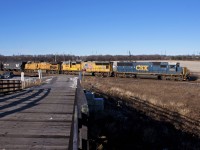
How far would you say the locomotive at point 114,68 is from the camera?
58406mm

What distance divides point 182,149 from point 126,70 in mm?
51245

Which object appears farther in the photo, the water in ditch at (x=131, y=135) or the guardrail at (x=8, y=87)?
the guardrail at (x=8, y=87)

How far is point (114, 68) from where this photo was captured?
66750mm

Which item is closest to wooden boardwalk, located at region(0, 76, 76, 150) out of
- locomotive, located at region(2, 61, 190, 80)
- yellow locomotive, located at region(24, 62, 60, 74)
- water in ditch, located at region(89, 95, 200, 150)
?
water in ditch, located at region(89, 95, 200, 150)

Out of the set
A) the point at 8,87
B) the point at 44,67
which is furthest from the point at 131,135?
the point at 44,67

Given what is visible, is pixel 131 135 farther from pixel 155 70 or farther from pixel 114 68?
pixel 114 68

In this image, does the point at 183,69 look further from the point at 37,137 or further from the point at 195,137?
the point at 37,137

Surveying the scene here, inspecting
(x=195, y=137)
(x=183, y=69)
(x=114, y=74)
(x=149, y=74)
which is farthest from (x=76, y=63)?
(x=195, y=137)

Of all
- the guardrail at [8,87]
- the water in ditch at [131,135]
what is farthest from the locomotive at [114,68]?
the water in ditch at [131,135]

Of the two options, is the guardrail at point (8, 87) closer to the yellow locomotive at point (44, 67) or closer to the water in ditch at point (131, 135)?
the water in ditch at point (131, 135)

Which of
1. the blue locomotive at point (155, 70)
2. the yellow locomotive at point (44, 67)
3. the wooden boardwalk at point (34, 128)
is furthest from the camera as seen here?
the yellow locomotive at point (44, 67)

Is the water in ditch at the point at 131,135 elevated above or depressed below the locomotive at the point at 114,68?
below

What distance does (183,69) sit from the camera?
56969 millimetres

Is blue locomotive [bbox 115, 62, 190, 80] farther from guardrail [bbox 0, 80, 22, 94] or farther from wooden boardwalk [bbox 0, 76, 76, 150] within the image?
wooden boardwalk [bbox 0, 76, 76, 150]
